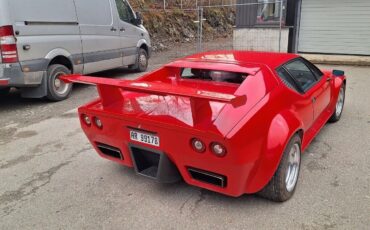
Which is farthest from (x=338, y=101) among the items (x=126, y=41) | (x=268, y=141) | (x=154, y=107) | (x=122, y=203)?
(x=126, y=41)

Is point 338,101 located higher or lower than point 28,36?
lower

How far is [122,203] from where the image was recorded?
3.30 metres

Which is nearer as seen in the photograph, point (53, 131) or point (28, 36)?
point (53, 131)

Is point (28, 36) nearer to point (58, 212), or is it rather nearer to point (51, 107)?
point (51, 107)

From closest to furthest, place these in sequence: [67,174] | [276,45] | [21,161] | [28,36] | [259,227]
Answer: [259,227]
[67,174]
[21,161]
[28,36]
[276,45]

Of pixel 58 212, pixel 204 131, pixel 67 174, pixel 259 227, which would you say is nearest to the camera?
pixel 204 131

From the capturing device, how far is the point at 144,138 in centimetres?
306

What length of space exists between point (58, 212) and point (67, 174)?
815 mm

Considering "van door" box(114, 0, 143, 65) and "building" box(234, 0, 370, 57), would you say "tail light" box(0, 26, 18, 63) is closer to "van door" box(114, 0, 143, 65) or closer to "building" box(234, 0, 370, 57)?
"van door" box(114, 0, 143, 65)

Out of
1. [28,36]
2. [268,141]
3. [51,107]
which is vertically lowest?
[51,107]

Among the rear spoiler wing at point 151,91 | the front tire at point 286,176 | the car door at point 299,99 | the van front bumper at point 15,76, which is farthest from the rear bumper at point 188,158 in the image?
the van front bumper at point 15,76

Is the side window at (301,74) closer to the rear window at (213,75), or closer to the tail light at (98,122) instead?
the rear window at (213,75)

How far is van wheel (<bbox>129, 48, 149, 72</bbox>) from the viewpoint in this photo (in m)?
10.2

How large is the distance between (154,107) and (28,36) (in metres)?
4.43
